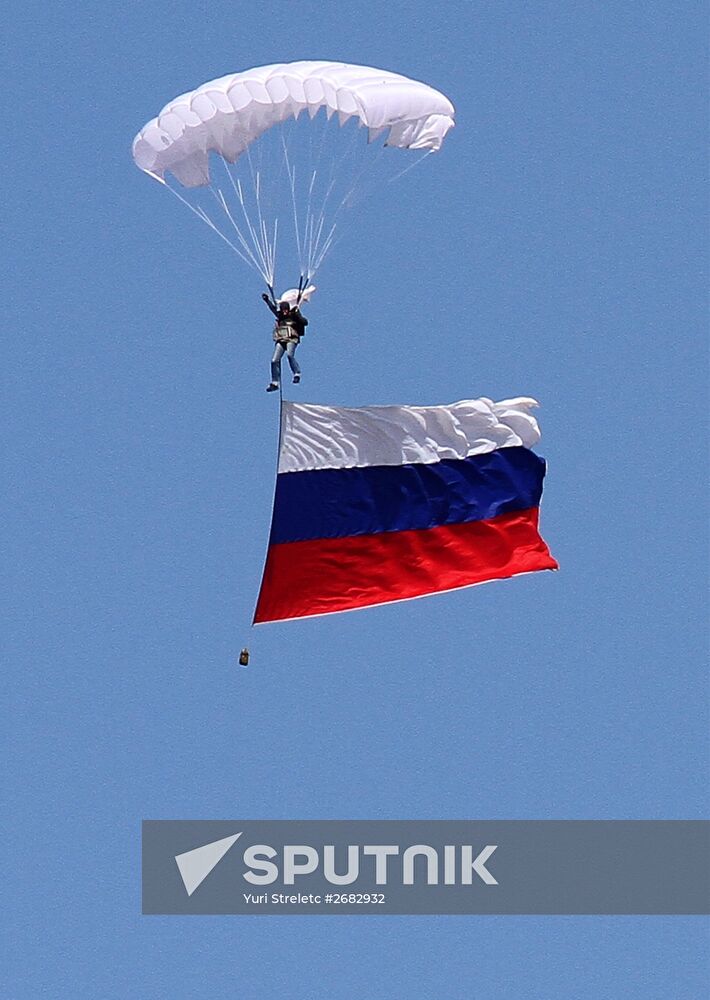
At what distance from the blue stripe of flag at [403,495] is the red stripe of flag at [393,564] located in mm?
100

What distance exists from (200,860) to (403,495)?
156 inches

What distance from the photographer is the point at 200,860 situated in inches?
636

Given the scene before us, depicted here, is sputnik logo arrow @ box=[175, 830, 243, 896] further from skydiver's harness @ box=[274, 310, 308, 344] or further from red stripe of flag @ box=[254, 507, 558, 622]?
skydiver's harness @ box=[274, 310, 308, 344]

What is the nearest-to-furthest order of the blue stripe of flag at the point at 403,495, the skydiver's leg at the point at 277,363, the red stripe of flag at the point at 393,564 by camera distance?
1. the skydiver's leg at the point at 277,363
2. the red stripe of flag at the point at 393,564
3. the blue stripe of flag at the point at 403,495

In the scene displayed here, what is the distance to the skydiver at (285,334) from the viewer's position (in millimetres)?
16250

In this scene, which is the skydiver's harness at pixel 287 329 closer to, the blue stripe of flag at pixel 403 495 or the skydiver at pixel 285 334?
the skydiver at pixel 285 334

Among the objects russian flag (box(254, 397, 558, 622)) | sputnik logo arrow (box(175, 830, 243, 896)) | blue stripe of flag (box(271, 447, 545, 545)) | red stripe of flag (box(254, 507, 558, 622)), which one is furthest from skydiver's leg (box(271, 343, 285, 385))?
sputnik logo arrow (box(175, 830, 243, 896))

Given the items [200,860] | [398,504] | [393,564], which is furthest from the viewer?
[398,504]

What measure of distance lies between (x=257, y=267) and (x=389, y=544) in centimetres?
299

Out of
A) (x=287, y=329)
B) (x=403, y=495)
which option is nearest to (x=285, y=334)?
(x=287, y=329)

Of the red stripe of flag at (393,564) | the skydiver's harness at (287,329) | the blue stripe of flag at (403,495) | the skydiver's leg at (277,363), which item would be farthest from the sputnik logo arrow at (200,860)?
the skydiver's harness at (287,329)

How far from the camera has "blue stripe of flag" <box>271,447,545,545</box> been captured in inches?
656

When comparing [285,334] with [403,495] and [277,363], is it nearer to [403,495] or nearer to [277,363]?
[277,363]

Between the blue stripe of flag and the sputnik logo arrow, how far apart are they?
273 centimetres
